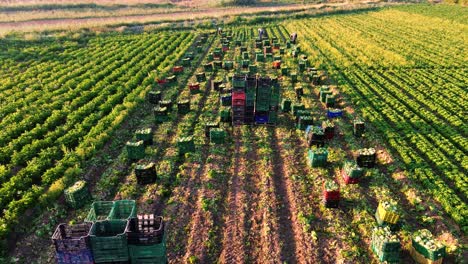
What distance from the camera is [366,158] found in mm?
16125

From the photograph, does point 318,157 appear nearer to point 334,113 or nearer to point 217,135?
point 217,135

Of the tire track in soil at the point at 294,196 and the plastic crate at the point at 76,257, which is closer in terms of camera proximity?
the plastic crate at the point at 76,257

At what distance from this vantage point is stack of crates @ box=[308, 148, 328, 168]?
638 inches

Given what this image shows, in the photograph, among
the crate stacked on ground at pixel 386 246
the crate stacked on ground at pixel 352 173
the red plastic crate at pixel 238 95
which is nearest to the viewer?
the crate stacked on ground at pixel 386 246

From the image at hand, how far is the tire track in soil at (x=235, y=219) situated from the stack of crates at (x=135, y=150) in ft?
15.2

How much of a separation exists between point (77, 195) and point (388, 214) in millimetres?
11893

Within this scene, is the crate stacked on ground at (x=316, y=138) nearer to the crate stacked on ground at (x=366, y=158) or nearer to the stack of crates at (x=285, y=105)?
the crate stacked on ground at (x=366, y=158)

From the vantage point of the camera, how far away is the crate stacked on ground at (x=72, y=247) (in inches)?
387

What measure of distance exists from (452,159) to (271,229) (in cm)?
1030

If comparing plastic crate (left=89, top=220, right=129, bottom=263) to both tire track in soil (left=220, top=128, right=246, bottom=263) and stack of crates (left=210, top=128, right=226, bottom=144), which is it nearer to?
tire track in soil (left=220, top=128, right=246, bottom=263)

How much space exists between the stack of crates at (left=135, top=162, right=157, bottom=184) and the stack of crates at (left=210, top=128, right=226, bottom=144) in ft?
14.0

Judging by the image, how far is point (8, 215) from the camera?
1277cm

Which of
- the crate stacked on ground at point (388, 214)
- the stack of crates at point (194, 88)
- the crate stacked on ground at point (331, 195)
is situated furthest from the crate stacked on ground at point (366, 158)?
the stack of crates at point (194, 88)

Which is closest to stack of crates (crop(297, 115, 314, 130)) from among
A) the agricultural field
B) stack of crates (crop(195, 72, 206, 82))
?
the agricultural field
